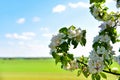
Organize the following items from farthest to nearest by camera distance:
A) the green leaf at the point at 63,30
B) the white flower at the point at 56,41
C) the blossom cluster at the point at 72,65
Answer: the blossom cluster at the point at 72,65 → the green leaf at the point at 63,30 → the white flower at the point at 56,41

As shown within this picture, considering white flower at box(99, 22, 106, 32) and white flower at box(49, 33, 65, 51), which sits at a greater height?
white flower at box(99, 22, 106, 32)

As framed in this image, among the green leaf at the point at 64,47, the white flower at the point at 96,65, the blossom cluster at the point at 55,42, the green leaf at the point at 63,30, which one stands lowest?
the white flower at the point at 96,65

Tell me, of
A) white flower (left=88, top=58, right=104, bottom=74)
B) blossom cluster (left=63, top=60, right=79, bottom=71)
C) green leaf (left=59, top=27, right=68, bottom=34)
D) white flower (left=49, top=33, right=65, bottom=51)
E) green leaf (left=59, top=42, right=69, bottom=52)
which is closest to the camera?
white flower (left=88, top=58, right=104, bottom=74)

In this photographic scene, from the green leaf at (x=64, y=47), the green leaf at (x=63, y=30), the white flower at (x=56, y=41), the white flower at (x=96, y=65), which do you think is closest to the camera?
the white flower at (x=96, y=65)

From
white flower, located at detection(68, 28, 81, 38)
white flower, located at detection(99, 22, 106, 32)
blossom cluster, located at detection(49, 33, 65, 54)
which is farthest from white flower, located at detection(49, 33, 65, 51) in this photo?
white flower, located at detection(99, 22, 106, 32)

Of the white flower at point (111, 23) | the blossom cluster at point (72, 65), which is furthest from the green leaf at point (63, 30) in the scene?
the white flower at point (111, 23)

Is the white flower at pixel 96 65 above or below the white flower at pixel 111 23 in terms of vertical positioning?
below

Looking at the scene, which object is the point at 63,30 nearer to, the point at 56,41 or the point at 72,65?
the point at 56,41

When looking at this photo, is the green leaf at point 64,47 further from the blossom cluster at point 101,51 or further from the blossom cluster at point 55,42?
the blossom cluster at point 101,51

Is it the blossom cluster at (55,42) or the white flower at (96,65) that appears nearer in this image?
the white flower at (96,65)

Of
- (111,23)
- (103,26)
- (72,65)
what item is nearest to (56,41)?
(72,65)

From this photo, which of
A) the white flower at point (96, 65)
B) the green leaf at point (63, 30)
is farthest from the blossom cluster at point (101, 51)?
the green leaf at point (63, 30)

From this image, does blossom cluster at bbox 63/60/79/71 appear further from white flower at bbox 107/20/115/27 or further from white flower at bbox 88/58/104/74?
white flower at bbox 107/20/115/27

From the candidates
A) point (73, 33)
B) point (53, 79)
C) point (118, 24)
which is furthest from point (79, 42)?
point (53, 79)
